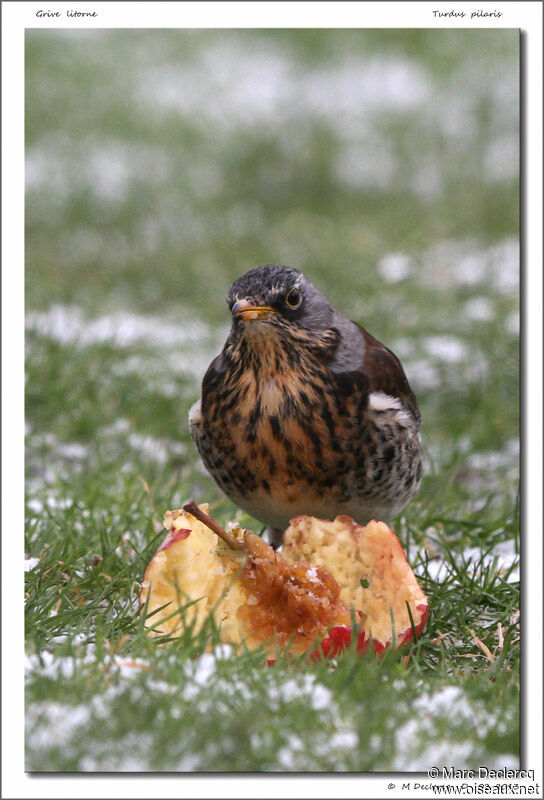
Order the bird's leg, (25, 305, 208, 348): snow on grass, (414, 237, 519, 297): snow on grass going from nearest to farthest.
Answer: the bird's leg, (25, 305, 208, 348): snow on grass, (414, 237, 519, 297): snow on grass

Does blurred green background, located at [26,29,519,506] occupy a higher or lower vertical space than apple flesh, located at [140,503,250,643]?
higher

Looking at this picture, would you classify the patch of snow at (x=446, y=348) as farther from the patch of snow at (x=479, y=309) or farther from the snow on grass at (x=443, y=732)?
the snow on grass at (x=443, y=732)

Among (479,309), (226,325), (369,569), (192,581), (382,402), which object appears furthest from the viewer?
(226,325)

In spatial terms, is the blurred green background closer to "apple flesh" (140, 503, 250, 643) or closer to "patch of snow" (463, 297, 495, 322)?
"patch of snow" (463, 297, 495, 322)

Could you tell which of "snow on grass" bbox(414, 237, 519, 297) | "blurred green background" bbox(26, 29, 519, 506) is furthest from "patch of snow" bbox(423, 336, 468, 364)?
"snow on grass" bbox(414, 237, 519, 297)

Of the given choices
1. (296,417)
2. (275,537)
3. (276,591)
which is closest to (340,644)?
(276,591)

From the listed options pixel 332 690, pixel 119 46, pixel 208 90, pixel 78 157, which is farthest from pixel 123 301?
pixel 332 690

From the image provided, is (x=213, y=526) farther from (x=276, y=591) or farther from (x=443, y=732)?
(x=443, y=732)

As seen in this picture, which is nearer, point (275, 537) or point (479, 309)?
point (275, 537)

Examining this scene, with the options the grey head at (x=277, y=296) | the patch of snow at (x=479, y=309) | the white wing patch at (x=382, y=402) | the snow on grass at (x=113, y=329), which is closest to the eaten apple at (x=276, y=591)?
the white wing patch at (x=382, y=402)
